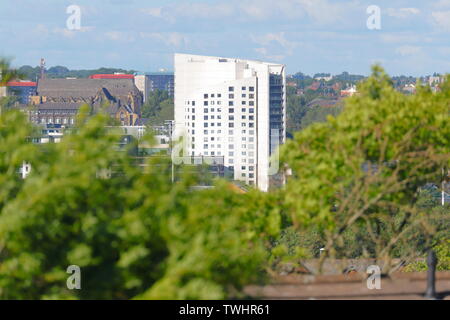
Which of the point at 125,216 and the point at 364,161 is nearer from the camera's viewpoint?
the point at 125,216

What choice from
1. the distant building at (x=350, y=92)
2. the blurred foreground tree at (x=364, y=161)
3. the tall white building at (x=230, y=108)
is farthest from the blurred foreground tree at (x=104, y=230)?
the tall white building at (x=230, y=108)

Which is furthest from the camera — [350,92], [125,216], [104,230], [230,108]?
[230,108]

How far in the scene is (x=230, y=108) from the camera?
129 metres

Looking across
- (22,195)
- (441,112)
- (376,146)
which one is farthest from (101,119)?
(441,112)

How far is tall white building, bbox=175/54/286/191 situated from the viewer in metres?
128

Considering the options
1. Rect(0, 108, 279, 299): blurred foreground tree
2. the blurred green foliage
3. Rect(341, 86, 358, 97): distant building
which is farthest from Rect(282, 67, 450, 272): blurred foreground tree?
Rect(0, 108, 279, 299): blurred foreground tree

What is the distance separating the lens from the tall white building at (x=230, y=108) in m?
128

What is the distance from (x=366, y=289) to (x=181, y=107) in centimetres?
12464

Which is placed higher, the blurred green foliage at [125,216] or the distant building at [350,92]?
the distant building at [350,92]

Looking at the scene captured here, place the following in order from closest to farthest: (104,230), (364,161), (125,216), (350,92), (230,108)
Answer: (104,230), (125,216), (364,161), (350,92), (230,108)

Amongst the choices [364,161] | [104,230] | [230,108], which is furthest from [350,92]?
[230,108]

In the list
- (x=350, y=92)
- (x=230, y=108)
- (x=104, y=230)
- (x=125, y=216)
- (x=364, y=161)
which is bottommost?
(x=104, y=230)

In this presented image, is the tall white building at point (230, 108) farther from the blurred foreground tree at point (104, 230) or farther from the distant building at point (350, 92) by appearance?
the blurred foreground tree at point (104, 230)

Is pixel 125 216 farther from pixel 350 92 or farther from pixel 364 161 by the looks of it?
pixel 350 92
